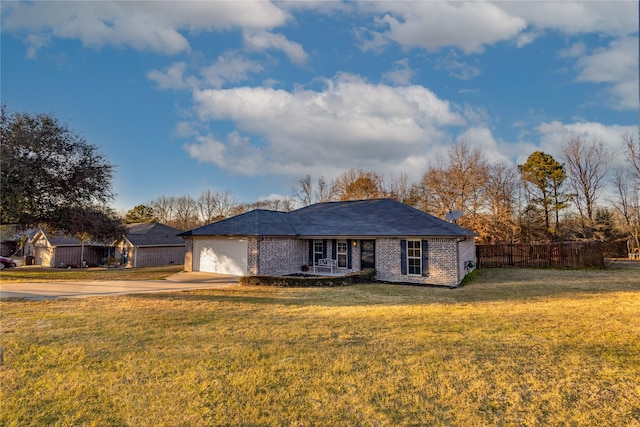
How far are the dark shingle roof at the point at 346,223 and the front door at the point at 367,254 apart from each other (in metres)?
0.74

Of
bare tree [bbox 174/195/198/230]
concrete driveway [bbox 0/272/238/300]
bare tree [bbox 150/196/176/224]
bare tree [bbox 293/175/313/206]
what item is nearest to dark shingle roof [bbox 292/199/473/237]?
concrete driveway [bbox 0/272/238/300]

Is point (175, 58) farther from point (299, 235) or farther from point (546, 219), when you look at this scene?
point (546, 219)

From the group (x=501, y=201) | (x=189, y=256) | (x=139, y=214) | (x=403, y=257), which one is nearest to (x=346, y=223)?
(x=403, y=257)

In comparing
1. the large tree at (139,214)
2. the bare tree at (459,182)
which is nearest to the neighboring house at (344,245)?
the bare tree at (459,182)

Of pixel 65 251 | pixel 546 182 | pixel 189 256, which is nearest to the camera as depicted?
pixel 189 256

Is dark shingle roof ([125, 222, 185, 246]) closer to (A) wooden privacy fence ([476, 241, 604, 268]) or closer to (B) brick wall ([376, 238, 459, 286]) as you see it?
(B) brick wall ([376, 238, 459, 286])

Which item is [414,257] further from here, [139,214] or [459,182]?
[139,214]

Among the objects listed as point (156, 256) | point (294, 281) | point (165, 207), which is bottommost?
point (294, 281)

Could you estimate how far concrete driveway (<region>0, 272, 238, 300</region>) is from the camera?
42.3ft

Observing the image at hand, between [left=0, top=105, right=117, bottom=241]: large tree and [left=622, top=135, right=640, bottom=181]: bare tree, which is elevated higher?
[left=622, top=135, right=640, bottom=181]: bare tree

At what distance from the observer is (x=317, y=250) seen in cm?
1959

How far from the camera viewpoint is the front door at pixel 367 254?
1761 centimetres

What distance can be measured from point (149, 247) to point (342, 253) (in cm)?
2038

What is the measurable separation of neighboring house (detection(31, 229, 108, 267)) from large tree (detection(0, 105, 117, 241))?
12197 mm
